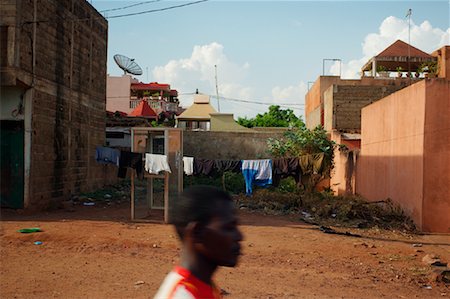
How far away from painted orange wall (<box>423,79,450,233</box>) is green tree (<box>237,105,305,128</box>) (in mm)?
33049

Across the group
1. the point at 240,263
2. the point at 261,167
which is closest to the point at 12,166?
the point at 261,167

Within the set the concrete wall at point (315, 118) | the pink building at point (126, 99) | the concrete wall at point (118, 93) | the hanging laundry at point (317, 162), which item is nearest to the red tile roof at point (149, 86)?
the pink building at point (126, 99)

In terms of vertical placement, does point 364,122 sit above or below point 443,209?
above

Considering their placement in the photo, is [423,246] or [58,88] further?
[58,88]

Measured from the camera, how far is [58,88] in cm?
1406

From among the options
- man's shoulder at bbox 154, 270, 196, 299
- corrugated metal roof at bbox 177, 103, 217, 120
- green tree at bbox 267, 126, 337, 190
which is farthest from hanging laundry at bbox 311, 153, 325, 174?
corrugated metal roof at bbox 177, 103, 217, 120

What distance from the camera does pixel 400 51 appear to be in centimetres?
2934

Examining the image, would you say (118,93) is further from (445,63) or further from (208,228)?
(208,228)

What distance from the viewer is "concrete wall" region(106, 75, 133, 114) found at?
4163cm

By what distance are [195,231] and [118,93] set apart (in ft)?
138

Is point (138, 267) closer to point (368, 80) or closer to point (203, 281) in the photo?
point (203, 281)

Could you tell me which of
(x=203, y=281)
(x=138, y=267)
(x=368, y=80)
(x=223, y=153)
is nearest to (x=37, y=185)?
(x=138, y=267)

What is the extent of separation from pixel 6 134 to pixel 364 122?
1179 centimetres

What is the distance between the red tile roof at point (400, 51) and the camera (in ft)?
94.1
